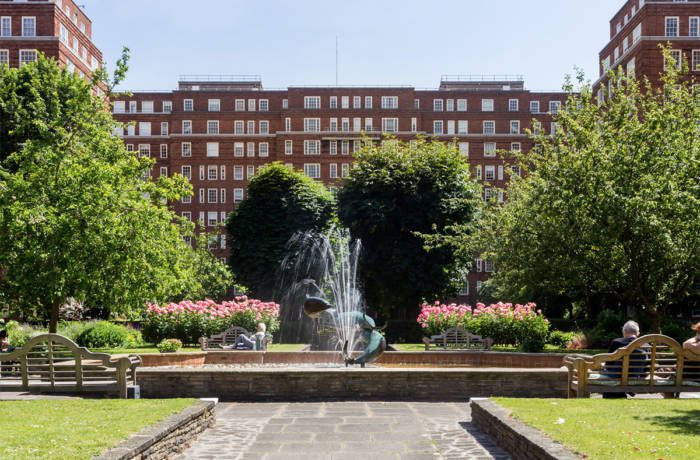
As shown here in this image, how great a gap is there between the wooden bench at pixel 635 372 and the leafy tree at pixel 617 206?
7964 mm

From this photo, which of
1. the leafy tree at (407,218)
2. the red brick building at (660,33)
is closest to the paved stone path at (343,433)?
the leafy tree at (407,218)

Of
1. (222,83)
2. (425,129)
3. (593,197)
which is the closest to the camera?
(593,197)

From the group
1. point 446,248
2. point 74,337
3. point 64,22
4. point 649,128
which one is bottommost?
point 74,337

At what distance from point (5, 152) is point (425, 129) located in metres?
61.1

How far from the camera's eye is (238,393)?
45.2 feet

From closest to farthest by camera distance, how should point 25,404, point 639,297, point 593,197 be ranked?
point 25,404 → point 593,197 → point 639,297

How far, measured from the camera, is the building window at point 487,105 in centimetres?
9494

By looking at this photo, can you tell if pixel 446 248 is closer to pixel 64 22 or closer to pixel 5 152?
pixel 5 152

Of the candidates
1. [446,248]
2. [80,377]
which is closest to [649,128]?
[80,377]

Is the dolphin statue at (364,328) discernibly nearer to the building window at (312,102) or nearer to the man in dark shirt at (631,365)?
the man in dark shirt at (631,365)

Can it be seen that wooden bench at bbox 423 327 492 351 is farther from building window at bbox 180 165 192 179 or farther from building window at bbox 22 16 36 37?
building window at bbox 180 165 192 179

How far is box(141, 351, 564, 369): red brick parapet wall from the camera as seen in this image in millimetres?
18281

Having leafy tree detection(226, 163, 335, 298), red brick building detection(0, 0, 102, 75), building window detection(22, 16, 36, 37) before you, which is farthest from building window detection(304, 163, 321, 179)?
building window detection(22, 16, 36, 37)

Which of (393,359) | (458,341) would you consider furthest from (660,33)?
(393,359)
